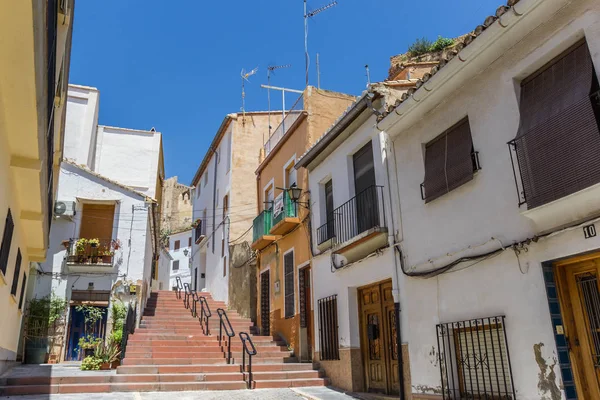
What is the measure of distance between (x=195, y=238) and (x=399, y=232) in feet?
69.4

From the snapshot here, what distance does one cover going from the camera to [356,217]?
10750 mm

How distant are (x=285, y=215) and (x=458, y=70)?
24.2ft

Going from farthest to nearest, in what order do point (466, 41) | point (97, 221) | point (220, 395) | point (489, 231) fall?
point (97, 221) < point (220, 395) < point (466, 41) < point (489, 231)

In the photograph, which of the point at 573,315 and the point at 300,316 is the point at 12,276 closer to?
the point at 300,316

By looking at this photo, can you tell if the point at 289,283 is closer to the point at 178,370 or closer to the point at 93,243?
the point at 178,370

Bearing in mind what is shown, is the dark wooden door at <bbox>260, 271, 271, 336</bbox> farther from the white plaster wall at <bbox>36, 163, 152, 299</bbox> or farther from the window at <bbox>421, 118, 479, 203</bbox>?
the window at <bbox>421, 118, 479, 203</bbox>

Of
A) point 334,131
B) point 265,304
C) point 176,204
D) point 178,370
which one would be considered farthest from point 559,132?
point 176,204

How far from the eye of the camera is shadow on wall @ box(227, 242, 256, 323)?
1791 centimetres

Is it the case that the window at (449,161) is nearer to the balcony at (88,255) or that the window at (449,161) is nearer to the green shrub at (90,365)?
the green shrub at (90,365)

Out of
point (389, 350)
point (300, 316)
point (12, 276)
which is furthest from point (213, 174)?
point (389, 350)

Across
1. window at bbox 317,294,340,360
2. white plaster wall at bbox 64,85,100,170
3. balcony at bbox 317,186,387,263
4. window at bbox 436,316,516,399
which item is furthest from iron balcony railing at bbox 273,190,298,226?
white plaster wall at bbox 64,85,100,170

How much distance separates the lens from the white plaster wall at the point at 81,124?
2089 centimetres

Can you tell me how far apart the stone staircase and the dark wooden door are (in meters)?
1.39

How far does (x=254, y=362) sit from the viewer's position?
12.5 metres
